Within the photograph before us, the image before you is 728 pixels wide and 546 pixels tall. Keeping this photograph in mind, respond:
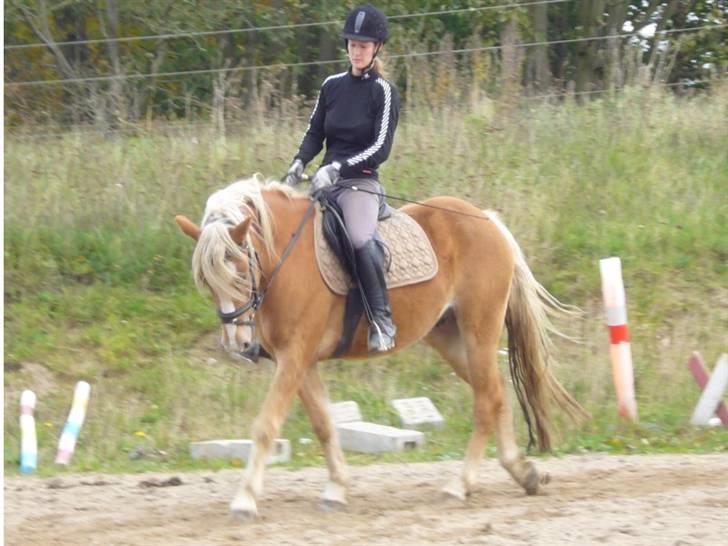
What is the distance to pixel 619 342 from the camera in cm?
1010

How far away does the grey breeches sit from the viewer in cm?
718

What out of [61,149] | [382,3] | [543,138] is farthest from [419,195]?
[382,3]

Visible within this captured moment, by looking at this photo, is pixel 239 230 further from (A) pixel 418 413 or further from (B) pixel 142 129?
(B) pixel 142 129

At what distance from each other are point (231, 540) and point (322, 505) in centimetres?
99

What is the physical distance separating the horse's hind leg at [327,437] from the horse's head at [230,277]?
2.61ft

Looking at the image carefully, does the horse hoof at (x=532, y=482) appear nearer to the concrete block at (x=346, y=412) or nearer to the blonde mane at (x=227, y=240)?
the blonde mane at (x=227, y=240)

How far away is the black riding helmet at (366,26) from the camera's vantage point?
284 inches

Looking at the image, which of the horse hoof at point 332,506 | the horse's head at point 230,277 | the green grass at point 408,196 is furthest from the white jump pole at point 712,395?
the horse's head at point 230,277

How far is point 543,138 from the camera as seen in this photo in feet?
48.3

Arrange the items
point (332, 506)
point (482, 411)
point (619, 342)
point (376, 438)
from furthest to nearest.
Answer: point (619, 342), point (376, 438), point (482, 411), point (332, 506)

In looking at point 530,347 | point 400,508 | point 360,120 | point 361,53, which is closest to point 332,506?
point 400,508

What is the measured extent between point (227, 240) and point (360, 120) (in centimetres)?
140

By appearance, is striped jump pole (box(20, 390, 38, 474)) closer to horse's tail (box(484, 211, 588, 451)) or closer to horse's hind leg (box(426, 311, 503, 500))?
horse's hind leg (box(426, 311, 503, 500))

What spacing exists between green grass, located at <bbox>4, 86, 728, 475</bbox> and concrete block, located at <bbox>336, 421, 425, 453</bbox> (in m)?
0.20
